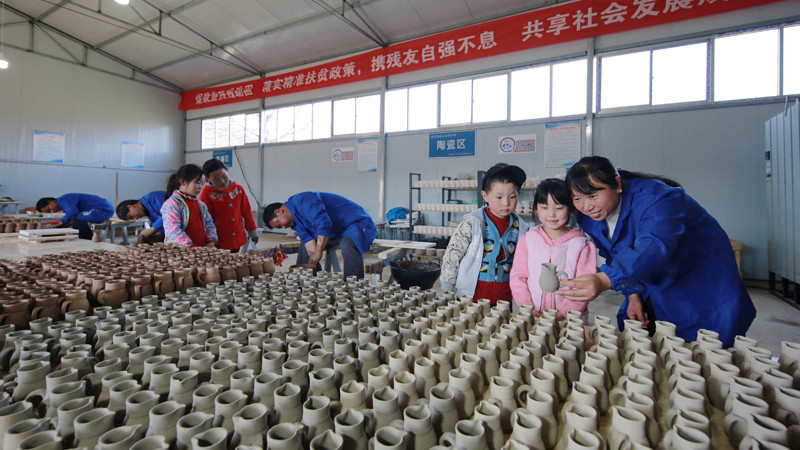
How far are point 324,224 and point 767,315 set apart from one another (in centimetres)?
416

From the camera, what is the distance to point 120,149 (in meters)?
9.52

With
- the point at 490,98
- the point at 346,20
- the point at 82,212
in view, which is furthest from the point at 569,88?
the point at 82,212

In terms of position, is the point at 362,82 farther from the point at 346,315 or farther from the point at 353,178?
the point at 346,315

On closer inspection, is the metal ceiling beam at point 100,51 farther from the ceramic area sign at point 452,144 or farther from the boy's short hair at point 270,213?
the boy's short hair at point 270,213

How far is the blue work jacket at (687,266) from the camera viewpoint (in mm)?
1259

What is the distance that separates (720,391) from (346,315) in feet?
2.88

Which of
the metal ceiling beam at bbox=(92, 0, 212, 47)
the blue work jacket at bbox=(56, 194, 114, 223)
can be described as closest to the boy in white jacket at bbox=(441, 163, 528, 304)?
the blue work jacket at bbox=(56, 194, 114, 223)

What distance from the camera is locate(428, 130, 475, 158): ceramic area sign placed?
6.42 metres

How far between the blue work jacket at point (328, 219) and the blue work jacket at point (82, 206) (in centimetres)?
348

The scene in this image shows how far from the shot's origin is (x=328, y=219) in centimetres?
290

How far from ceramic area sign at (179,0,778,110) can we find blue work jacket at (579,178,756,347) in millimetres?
4624

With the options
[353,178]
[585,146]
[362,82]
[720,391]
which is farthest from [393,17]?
[720,391]

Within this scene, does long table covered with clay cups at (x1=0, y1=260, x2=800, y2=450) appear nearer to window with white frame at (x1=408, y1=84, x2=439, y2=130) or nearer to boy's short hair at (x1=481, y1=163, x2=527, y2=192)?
boy's short hair at (x1=481, y1=163, x2=527, y2=192)

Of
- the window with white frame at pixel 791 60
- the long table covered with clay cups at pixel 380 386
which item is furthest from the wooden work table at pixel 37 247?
the window with white frame at pixel 791 60
